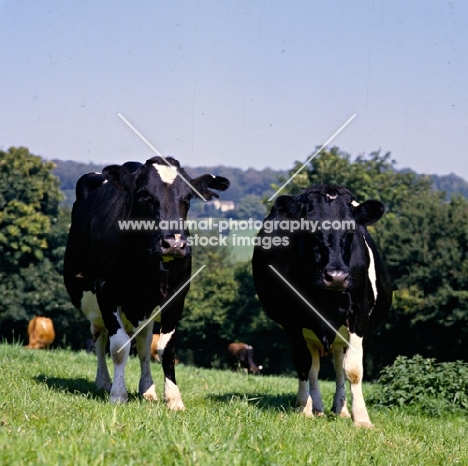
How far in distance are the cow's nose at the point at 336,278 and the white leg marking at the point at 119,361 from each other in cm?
226

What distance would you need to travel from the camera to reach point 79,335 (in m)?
51.7

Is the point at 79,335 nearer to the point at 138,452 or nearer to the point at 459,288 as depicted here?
the point at 459,288

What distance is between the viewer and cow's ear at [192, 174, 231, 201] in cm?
912

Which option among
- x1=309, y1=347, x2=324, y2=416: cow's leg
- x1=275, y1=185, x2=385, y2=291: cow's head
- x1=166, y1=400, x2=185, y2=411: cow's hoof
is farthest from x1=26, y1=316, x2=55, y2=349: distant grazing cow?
x1=275, y1=185, x2=385, y2=291: cow's head

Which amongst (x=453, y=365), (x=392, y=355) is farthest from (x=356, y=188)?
(x=453, y=365)

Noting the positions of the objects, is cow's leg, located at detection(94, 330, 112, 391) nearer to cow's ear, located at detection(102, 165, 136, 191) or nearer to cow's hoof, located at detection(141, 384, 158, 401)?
cow's hoof, located at detection(141, 384, 158, 401)

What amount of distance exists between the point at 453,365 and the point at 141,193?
5.53 metres

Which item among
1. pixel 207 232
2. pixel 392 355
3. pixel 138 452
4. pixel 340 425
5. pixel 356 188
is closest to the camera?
pixel 138 452

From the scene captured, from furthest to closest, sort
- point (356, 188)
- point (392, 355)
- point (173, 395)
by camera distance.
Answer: point (356, 188), point (392, 355), point (173, 395)

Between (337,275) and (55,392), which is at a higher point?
(337,275)

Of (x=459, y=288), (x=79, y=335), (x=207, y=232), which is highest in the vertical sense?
(x=207, y=232)

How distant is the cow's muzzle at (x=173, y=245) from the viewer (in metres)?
8.05

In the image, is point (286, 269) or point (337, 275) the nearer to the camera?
point (337, 275)

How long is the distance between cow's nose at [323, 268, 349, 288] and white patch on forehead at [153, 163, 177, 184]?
1885 mm
